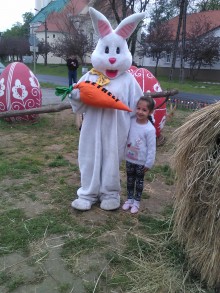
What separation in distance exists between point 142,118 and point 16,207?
1.67m

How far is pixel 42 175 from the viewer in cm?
492

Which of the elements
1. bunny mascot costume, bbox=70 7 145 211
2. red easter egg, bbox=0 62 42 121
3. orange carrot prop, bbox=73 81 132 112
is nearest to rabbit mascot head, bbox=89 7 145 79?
bunny mascot costume, bbox=70 7 145 211

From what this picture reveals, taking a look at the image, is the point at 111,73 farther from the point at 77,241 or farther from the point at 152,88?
the point at 152,88

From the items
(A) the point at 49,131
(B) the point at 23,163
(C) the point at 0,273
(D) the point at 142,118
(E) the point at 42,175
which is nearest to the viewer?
(C) the point at 0,273

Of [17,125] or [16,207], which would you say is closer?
[16,207]

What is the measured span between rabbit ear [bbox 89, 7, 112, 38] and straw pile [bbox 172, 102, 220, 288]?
5.18ft

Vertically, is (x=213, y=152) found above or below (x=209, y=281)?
above

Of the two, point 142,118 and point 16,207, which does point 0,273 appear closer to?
point 16,207

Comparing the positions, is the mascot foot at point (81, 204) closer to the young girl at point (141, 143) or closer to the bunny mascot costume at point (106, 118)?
the bunny mascot costume at point (106, 118)

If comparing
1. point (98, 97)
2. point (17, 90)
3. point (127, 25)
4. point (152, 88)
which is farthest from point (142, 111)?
point (17, 90)

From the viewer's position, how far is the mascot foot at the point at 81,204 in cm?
377

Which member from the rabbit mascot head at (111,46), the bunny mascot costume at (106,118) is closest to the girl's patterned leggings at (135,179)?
the bunny mascot costume at (106,118)

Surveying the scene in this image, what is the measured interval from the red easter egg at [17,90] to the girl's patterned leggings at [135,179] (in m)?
4.82

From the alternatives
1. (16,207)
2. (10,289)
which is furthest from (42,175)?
(10,289)
